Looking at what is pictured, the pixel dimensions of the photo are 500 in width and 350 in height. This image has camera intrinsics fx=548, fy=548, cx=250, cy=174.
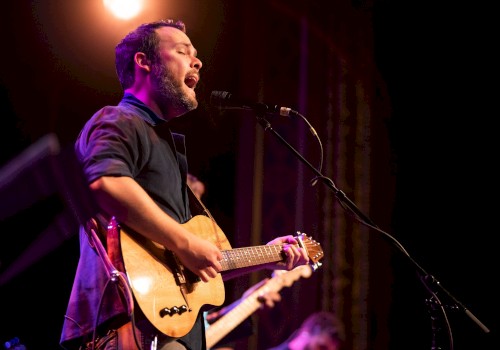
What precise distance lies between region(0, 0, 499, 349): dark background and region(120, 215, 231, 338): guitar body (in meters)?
2.94

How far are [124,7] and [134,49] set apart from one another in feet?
Result: 10.3

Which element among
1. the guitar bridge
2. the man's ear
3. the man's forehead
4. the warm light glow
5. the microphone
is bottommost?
the guitar bridge

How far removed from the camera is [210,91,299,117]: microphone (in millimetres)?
2883

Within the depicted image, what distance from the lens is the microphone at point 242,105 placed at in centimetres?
288

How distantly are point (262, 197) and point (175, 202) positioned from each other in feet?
10.1

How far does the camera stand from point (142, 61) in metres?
2.88

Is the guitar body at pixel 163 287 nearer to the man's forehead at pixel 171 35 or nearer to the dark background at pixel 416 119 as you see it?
the man's forehead at pixel 171 35

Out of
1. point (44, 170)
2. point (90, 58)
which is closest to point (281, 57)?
point (90, 58)

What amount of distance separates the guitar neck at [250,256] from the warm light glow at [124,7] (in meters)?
3.73

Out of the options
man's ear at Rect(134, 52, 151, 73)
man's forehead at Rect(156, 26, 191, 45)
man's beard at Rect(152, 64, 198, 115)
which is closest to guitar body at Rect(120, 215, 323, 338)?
man's beard at Rect(152, 64, 198, 115)

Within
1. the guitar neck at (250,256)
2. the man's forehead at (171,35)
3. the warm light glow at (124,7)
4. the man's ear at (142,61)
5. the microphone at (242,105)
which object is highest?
the warm light glow at (124,7)

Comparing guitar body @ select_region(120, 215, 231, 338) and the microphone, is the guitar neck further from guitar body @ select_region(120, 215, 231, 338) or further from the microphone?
the microphone

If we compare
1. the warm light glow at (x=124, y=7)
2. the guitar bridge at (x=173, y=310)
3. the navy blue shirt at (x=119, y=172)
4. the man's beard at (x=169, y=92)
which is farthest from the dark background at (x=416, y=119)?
the guitar bridge at (x=173, y=310)

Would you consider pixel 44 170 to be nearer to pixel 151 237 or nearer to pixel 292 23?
pixel 151 237
